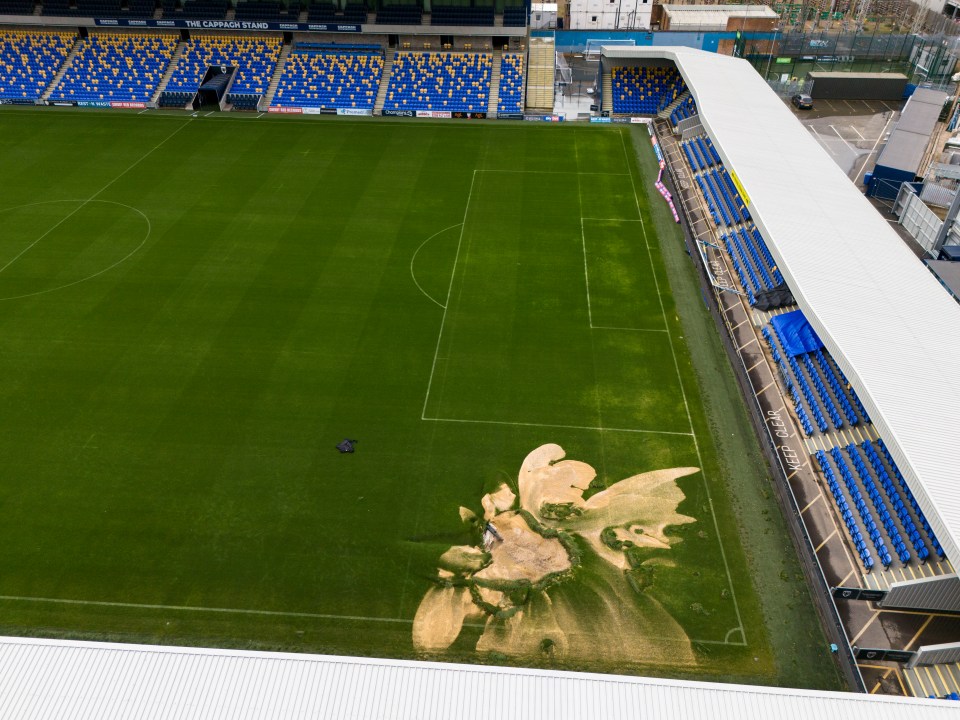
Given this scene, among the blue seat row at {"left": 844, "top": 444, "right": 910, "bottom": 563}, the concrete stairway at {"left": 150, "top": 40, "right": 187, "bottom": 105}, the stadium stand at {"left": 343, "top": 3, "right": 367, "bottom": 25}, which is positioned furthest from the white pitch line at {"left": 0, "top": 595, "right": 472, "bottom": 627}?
the stadium stand at {"left": 343, "top": 3, "right": 367, "bottom": 25}

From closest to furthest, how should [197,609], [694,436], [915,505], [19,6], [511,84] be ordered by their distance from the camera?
[197,609]
[915,505]
[694,436]
[511,84]
[19,6]

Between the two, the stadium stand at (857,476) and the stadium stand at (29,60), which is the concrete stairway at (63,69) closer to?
the stadium stand at (29,60)

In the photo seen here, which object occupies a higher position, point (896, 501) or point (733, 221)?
point (733, 221)

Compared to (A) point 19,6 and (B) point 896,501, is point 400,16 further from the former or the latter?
(B) point 896,501

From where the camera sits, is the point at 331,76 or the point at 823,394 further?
the point at 331,76

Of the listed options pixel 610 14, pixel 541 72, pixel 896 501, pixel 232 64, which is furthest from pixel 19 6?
pixel 896 501

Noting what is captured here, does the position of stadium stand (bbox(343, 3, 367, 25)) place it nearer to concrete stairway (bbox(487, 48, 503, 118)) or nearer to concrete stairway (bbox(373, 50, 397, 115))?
concrete stairway (bbox(373, 50, 397, 115))
